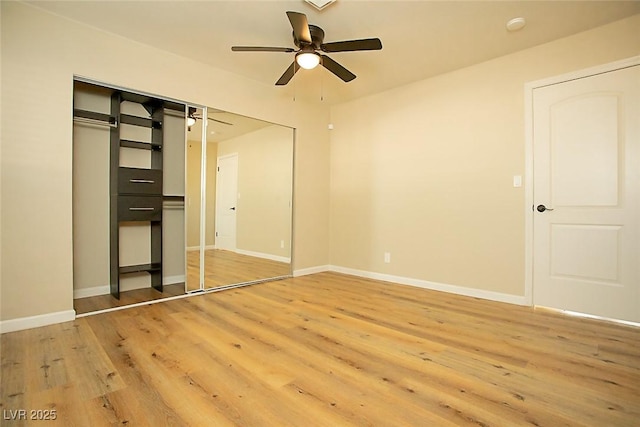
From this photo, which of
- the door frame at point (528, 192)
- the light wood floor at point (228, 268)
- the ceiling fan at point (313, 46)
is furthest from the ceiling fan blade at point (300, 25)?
the light wood floor at point (228, 268)

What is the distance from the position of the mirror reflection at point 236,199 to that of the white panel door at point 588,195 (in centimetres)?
307

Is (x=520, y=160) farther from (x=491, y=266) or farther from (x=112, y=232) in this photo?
(x=112, y=232)

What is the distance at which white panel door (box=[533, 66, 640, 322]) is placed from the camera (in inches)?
106

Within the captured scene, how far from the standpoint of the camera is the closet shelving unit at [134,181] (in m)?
3.27

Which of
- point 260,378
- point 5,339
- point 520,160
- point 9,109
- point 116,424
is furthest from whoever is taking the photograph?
point 520,160

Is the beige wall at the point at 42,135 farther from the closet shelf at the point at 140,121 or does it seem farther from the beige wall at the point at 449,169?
the beige wall at the point at 449,169

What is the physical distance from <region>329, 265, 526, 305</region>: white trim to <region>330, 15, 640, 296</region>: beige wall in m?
0.06

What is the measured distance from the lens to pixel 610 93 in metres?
2.80

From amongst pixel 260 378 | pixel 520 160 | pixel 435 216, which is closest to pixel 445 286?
pixel 435 216

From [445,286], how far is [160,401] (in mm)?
3185

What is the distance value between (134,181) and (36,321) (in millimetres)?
1489

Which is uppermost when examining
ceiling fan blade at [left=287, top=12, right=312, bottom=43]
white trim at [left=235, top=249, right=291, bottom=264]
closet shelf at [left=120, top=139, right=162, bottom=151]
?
ceiling fan blade at [left=287, top=12, right=312, bottom=43]

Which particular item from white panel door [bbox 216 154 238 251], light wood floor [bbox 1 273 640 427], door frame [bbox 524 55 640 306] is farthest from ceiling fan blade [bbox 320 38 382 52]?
light wood floor [bbox 1 273 640 427]

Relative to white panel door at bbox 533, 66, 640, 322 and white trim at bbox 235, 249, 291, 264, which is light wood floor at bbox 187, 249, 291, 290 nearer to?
white trim at bbox 235, 249, 291, 264
